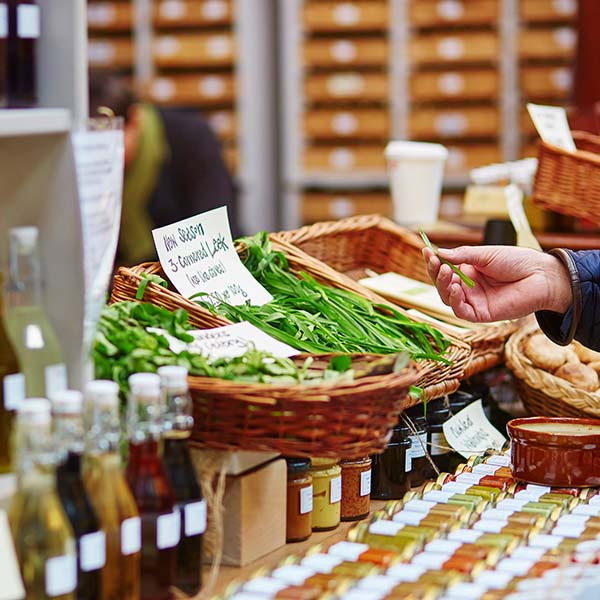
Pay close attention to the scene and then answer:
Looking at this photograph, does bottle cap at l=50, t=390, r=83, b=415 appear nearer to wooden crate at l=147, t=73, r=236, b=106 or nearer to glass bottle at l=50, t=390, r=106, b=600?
glass bottle at l=50, t=390, r=106, b=600

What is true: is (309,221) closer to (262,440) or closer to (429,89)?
(429,89)

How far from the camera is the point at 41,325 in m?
1.51

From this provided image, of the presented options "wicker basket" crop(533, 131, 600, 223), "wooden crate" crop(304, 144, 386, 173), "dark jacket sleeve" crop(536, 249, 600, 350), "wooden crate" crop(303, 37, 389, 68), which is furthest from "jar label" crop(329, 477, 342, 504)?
"wooden crate" crop(303, 37, 389, 68)

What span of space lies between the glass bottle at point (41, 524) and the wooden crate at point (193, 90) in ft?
21.9

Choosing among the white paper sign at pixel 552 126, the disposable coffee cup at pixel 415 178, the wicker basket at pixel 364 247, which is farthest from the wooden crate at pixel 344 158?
the wicker basket at pixel 364 247

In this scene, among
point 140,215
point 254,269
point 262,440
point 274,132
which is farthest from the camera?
point 274,132

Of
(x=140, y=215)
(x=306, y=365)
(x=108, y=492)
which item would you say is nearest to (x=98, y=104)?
(x=140, y=215)

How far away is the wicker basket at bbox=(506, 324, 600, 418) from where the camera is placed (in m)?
2.36

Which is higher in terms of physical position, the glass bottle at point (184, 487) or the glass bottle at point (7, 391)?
the glass bottle at point (7, 391)

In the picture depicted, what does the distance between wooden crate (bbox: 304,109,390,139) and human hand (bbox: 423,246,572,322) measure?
18.0 feet

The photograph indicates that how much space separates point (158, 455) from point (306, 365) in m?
0.35

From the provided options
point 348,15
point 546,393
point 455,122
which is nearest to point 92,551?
point 546,393

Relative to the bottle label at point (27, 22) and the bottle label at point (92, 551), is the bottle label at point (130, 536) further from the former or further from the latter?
the bottle label at point (27, 22)

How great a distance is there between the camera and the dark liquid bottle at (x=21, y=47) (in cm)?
155
